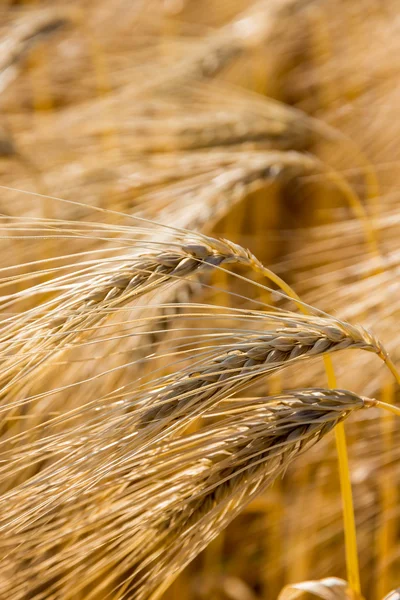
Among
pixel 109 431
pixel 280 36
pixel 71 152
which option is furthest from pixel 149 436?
pixel 280 36

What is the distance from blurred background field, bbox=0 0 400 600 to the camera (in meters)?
0.89

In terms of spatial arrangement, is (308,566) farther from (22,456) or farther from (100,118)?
(100,118)

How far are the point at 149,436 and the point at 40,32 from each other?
1.06 meters

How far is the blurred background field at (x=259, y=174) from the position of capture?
2.91 ft

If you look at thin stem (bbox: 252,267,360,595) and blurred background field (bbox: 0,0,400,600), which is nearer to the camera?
thin stem (bbox: 252,267,360,595)

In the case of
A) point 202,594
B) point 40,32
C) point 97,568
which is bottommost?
point 202,594

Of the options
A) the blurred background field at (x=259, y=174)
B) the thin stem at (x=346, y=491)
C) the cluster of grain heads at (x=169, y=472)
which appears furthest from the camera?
the blurred background field at (x=259, y=174)

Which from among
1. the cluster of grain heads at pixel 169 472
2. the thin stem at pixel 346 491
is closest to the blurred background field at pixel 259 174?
the thin stem at pixel 346 491

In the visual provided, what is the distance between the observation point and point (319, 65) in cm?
172

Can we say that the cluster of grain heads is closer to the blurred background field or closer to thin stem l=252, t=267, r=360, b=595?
thin stem l=252, t=267, r=360, b=595

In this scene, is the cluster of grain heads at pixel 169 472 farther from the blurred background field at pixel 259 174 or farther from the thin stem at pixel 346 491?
the blurred background field at pixel 259 174

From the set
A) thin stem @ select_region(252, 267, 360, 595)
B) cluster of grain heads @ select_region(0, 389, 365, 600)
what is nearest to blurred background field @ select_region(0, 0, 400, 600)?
thin stem @ select_region(252, 267, 360, 595)

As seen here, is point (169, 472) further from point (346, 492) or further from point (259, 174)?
point (259, 174)

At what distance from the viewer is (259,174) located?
35.3 inches
